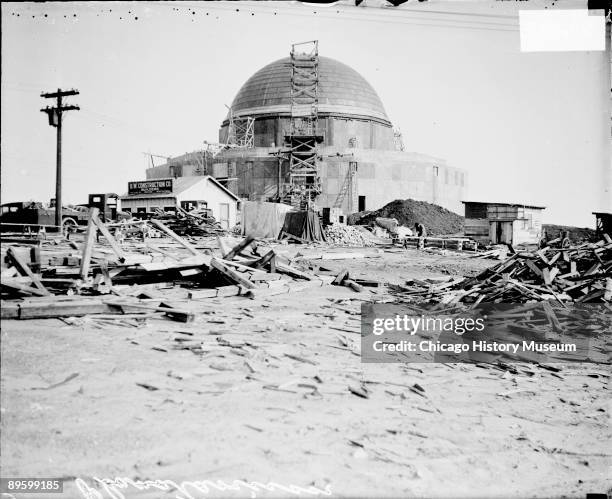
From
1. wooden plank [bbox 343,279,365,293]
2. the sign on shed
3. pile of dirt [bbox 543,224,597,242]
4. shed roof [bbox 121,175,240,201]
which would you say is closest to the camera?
wooden plank [bbox 343,279,365,293]

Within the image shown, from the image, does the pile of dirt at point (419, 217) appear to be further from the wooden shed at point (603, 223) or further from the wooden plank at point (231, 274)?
the wooden plank at point (231, 274)

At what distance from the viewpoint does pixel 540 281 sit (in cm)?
1109

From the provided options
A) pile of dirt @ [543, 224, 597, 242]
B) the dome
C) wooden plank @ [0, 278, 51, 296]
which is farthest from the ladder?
wooden plank @ [0, 278, 51, 296]

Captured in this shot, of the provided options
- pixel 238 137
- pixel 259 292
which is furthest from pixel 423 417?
pixel 238 137

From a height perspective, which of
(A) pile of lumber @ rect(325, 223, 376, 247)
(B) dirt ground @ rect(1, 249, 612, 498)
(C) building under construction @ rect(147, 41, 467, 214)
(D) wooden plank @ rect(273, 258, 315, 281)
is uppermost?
(C) building under construction @ rect(147, 41, 467, 214)

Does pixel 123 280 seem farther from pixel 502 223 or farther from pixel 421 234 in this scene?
pixel 502 223

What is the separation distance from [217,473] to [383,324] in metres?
5.97

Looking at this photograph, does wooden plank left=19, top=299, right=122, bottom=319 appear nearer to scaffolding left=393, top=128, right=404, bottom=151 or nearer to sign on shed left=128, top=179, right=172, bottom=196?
sign on shed left=128, top=179, right=172, bottom=196

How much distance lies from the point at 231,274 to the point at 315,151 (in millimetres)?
38558

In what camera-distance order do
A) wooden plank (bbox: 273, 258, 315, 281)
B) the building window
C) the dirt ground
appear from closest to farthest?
1. the dirt ground
2. wooden plank (bbox: 273, 258, 315, 281)
3. the building window

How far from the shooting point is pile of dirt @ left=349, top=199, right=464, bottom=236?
41.9 metres

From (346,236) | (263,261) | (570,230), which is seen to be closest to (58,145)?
(346,236)

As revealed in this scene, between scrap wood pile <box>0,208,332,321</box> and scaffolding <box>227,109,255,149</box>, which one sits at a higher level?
scaffolding <box>227,109,255,149</box>

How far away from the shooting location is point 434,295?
38.1 feet
